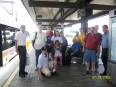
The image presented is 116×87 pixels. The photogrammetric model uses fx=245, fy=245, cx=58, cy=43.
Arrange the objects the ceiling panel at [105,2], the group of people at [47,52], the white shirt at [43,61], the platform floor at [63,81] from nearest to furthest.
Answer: the platform floor at [63,81]
the white shirt at [43,61]
the group of people at [47,52]
the ceiling panel at [105,2]

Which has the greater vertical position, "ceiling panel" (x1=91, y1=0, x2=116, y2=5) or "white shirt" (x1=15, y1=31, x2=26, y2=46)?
"ceiling panel" (x1=91, y1=0, x2=116, y2=5)

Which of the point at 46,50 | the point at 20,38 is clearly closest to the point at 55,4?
the point at 46,50

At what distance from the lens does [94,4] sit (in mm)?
10375

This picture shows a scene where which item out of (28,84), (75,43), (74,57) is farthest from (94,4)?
(28,84)

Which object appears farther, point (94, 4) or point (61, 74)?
point (94, 4)

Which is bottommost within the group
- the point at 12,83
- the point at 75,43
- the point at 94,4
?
the point at 12,83

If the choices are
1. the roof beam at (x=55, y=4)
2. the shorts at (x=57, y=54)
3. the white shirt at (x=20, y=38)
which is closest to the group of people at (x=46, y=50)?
the white shirt at (x=20, y=38)

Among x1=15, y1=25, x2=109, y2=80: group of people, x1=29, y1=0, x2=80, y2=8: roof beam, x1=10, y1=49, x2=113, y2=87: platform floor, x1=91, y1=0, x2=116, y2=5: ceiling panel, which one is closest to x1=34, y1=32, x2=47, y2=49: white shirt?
x1=15, y1=25, x2=109, y2=80: group of people

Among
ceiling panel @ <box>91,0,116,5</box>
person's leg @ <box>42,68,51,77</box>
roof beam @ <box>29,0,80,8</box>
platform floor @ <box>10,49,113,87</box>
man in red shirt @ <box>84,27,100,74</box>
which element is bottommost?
platform floor @ <box>10,49,113,87</box>

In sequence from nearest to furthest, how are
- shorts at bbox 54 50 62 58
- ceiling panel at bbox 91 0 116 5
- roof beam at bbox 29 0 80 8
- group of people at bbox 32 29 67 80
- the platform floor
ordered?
the platform floor
group of people at bbox 32 29 67 80
roof beam at bbox 29 0 80 8
shorts at bbox 54 50 62 58
ceiling panel at bbox 91 0 116 5

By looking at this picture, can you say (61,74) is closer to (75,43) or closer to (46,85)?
(46,85)

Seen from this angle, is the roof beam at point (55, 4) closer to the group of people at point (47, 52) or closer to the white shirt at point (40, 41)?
the group of people at point (47, 52)

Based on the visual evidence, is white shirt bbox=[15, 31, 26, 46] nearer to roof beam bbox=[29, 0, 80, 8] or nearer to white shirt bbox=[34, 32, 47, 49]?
white shirt bbox=[34, 32, 47, 49]

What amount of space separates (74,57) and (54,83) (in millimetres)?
4574
